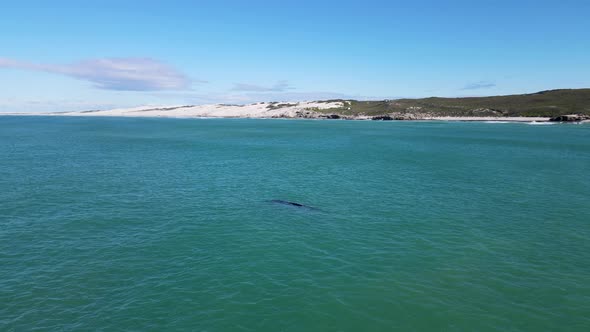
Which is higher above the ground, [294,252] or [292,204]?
[292,204]

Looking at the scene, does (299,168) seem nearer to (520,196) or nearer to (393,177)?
(393,177)

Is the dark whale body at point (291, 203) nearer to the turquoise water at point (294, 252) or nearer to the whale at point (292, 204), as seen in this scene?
the whale at point (292, 204)

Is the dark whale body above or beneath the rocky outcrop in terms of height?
beneath

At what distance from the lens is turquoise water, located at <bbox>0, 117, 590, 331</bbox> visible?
19828mm

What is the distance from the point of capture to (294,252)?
27.9 m

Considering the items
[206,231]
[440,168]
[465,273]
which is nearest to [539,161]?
[440,168]

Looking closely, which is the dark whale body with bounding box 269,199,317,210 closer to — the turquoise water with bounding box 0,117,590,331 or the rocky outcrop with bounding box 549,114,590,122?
the turquoise water with bounding box 0,117,590,331

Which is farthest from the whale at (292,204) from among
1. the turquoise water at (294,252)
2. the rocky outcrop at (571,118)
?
the rocky outcrop at (571,118)

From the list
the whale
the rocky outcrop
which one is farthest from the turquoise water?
the rocky outcrop

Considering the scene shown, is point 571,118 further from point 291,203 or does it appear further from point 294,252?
point 294,252

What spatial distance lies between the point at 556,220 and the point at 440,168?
30124mm

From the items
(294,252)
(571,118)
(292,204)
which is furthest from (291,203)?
(571,118)

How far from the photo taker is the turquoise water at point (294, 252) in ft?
65.1

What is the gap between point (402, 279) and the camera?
77.8ft
